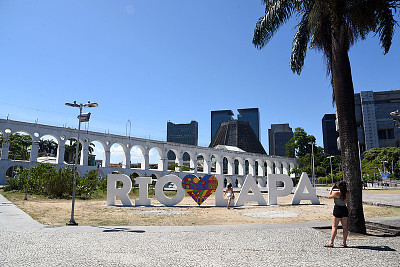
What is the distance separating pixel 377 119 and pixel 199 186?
8720cm

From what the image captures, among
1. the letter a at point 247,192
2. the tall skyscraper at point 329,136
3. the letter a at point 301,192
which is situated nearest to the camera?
the letter a at point 247,192

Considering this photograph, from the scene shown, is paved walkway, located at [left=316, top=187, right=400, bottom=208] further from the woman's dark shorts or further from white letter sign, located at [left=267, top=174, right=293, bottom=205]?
the woman's dark shorts

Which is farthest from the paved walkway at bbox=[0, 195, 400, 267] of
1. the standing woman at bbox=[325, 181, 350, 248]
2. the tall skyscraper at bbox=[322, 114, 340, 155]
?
the tall skyscraper at bbox=[322, 114, 340, 155]

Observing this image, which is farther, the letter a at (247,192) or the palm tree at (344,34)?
the letter a at (247,192)

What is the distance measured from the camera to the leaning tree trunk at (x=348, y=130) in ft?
24.5

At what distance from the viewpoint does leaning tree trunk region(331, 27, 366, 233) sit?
7480 mm

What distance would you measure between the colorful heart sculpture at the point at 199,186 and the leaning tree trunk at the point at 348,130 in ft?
29.9

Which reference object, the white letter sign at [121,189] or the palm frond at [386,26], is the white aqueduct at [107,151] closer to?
the white letter sign at [121,189]

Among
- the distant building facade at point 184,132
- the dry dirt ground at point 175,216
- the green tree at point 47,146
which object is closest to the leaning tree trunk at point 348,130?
the dry dirt ground at point 175,216

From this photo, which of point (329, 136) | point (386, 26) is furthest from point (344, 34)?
point (329, 136)

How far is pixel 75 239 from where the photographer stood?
6582 mm

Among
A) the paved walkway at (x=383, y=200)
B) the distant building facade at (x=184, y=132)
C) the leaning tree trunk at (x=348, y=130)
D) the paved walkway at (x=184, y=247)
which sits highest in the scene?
the distant building facade at (x=184, y=132)

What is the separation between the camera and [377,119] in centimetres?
8556

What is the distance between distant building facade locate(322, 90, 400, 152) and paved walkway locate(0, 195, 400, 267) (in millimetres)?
89735
